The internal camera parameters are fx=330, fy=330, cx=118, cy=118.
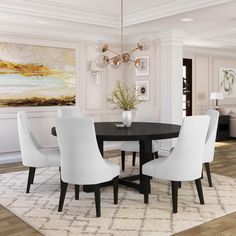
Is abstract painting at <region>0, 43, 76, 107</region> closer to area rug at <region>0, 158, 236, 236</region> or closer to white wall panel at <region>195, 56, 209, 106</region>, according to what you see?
area rug at <region>0, 158, 236, 236</region>

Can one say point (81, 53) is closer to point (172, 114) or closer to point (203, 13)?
point (172, 114)

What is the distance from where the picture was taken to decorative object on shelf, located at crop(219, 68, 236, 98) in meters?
9.62

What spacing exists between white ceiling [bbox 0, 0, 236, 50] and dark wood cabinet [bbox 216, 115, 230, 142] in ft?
8.41

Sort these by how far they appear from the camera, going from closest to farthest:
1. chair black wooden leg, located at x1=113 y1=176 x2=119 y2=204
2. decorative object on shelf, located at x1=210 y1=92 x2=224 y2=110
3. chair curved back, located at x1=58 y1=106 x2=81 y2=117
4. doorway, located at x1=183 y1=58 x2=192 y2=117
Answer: chair black wooden leg, located at x1=113 y1=176 x2=119 y2=204 < chair curved back, located at x1=58 y1=106 x2=81 y2=117 < decorative object on shelf, located at x1=210 y1=92 x2=224 y2=110 < doorway, located at x1=183 y1=58 x2=192 y2=117

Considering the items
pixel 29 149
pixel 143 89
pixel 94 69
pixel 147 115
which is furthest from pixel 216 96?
pixel 29 149

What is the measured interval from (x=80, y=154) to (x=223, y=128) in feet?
20.0

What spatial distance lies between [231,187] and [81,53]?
3.96 meters

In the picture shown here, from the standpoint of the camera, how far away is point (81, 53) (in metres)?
6.64

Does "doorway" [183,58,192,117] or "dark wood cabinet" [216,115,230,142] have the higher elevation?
"doorway" [183,58,192,117]

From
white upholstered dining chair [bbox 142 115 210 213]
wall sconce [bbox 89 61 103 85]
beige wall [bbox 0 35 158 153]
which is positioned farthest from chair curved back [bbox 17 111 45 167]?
wall sconce [bbox 89 61 103 85]

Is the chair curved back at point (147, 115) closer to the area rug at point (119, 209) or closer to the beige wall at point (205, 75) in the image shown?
the area rug at point (119, 209)

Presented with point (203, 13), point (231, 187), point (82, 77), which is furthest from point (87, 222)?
point (82, 77)

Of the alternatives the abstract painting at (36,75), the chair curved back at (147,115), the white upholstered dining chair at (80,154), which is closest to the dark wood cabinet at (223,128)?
the chair curved back at (147,115)

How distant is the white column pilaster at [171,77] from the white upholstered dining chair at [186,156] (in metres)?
2.97
